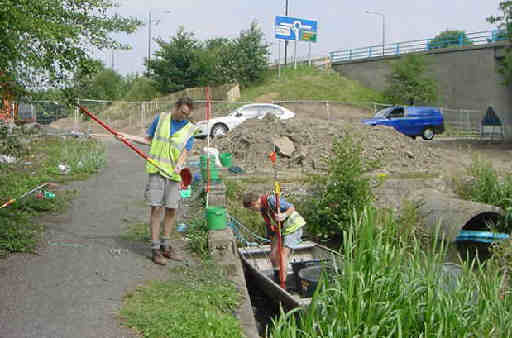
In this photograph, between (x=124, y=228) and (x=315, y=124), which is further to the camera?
(x=315, y=124)

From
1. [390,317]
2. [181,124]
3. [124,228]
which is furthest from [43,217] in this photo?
Answer: [390,317]

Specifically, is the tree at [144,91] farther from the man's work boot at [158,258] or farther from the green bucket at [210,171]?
the man's work boot at [158,258]

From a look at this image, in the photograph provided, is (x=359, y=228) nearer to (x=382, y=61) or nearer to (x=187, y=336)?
(x=187, y=336)

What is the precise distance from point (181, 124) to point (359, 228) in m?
2.50

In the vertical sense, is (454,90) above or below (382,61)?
below

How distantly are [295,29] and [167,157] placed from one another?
42388 millimetres

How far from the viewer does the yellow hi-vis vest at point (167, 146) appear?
Result: 248 inches

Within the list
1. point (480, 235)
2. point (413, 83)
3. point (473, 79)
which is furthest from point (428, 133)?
point (480, 235)

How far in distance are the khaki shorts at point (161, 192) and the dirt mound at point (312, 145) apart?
960 centimetres

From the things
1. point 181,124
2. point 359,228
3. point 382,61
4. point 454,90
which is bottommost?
point 359,228

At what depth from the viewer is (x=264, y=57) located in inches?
1911

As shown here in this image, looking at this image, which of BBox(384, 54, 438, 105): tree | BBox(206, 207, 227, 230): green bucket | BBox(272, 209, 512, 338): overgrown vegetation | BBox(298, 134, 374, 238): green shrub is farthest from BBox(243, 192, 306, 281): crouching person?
BBox(384, 54, 438, 105): tree

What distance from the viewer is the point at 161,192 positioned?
632 centimetres

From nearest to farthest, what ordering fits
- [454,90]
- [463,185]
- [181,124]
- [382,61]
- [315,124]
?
[181,124] < [463,185] < [315,124] < [454,90] < [382,61]
